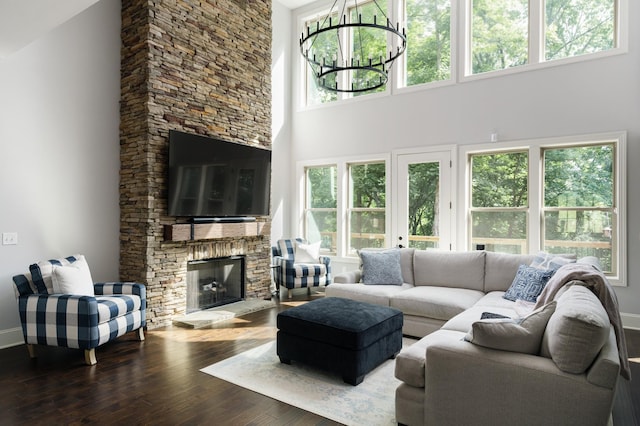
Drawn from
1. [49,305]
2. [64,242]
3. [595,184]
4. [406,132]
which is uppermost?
[406,132]

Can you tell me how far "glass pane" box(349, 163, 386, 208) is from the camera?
6648mm

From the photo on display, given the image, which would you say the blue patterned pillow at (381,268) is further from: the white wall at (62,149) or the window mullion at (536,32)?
the window mullion at (536,32)

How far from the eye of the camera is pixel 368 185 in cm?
679

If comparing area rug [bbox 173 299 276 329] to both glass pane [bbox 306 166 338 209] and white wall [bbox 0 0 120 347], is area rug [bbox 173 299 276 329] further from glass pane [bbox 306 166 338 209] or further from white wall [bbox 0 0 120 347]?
glass pane [bbox 306 166 338 209]

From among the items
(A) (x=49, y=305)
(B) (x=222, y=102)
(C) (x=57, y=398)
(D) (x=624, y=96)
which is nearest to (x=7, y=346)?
(A) (x=49, y=305)

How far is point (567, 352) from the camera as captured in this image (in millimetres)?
1962

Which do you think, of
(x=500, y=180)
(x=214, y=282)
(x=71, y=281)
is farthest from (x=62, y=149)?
(x=500, y=180)

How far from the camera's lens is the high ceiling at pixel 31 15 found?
2871mm

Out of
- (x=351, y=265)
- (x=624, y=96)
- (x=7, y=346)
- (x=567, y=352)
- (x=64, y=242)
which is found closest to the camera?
(x=567, y=352)

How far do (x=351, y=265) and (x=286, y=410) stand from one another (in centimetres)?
426

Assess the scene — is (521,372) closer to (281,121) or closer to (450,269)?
(450,269)

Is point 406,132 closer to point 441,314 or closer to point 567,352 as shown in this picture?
point 441,314

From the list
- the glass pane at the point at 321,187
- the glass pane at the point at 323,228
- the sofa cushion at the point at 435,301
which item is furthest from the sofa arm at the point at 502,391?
the glass pane at the point at 321,187

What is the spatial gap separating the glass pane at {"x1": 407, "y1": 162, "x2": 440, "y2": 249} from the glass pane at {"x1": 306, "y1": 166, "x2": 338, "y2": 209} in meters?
Answer: 1.45
